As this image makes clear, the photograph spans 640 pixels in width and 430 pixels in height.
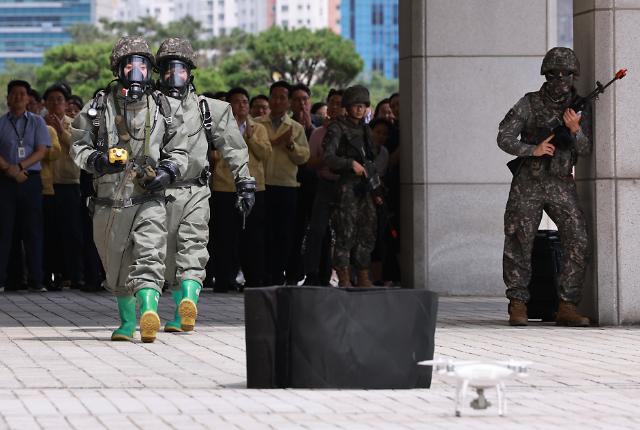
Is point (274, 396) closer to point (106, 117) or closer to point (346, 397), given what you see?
point (346, 397)

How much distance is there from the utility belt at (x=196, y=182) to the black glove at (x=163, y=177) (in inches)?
10.6

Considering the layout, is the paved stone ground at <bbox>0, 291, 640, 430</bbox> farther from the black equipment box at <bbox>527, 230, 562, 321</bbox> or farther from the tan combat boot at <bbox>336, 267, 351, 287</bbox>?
the tan combat boot at <bbox>336, 267, 351, 287</bbox>

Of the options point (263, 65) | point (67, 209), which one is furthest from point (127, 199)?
point (263, 65)

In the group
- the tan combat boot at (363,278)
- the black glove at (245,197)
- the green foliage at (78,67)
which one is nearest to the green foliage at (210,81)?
the green foliage at (78,67)

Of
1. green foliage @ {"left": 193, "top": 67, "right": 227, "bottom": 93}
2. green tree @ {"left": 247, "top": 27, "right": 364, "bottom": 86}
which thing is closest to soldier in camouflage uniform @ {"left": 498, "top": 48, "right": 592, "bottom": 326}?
green tree @ {"left": 247, "top": 27, "right": 364, "bottom": 86}

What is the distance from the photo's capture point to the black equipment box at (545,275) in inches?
586

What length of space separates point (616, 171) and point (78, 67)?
99298 mm

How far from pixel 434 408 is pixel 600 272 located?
5.88 meters

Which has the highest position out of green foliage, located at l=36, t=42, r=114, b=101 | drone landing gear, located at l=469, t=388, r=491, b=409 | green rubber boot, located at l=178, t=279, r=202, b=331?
green foliage, located at l=36, t=42, r=114, b=101

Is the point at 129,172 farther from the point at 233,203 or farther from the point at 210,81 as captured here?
the point at 210,81

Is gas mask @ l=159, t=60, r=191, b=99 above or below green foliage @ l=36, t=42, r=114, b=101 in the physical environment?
below

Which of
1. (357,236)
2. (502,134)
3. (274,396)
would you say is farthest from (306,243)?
(274,396)

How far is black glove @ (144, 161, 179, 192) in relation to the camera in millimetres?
12633

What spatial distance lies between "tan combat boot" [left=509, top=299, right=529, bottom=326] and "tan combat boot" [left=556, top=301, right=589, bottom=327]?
287 millimetres
